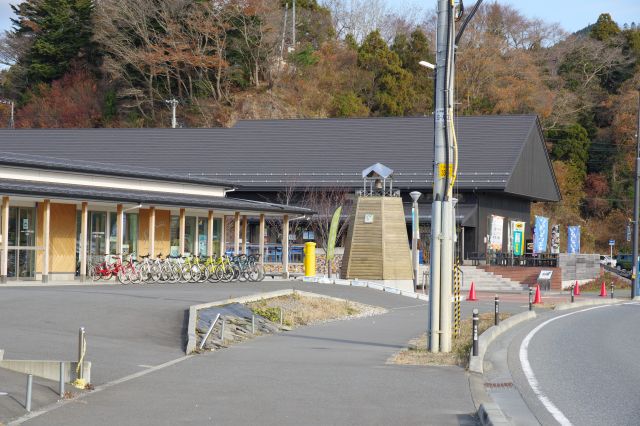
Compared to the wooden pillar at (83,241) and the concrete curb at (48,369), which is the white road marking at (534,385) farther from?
the wooden pillar at (83,241)

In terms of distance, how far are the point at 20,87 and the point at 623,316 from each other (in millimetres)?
68103

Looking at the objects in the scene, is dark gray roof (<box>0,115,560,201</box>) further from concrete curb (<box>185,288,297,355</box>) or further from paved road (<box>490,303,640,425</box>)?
paved road (<box>490,303,640,425</box>)

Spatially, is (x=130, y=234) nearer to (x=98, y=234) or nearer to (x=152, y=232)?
(x=98, y=234)

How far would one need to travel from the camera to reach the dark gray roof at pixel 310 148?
56.7 meters

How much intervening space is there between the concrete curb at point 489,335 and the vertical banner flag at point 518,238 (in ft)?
91.8

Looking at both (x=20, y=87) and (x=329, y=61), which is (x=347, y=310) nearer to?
(x=329, y=61)

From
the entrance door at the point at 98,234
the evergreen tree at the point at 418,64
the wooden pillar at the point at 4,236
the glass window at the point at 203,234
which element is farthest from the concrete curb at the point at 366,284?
the evergreen tree at the point at 418,64

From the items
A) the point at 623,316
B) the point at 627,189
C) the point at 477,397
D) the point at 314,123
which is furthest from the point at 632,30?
the point at 477,397

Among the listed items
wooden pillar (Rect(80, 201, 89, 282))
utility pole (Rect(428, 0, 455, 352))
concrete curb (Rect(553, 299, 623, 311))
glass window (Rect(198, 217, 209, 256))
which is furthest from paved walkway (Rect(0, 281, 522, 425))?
glass window (Rect(198, 217, 209, 256))

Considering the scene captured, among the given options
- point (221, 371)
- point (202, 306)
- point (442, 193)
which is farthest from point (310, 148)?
point (221, 371)

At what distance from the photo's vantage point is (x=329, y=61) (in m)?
82.4

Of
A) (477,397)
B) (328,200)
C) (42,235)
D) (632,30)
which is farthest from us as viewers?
(632,30)

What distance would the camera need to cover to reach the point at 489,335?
19.9 meters

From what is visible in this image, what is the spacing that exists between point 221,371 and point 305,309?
10.8 metres
